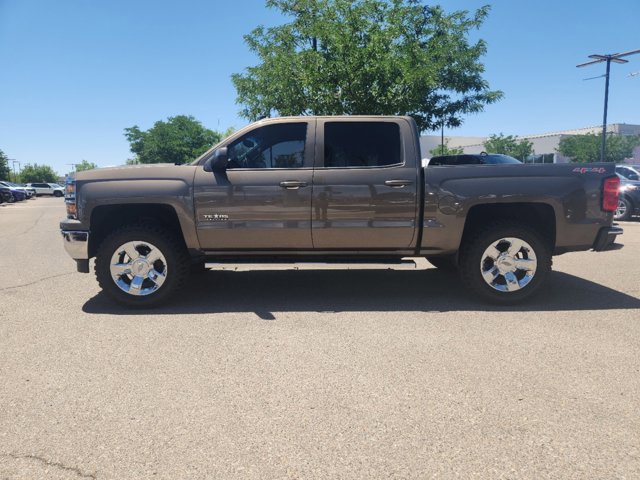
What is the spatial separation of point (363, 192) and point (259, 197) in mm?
1052

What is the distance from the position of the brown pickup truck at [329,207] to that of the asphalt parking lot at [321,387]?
0.48 metres

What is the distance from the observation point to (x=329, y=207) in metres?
4.91

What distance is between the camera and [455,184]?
4887 millimetres

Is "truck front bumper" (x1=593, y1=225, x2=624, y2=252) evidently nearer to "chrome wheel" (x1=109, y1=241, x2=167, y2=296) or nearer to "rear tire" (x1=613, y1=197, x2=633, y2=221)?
"chrome wheel" (x1=109, y1=241, x2=167, y2=296)

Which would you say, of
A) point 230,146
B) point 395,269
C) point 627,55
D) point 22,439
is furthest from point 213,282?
point 627,55

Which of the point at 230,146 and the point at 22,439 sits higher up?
the point at 230,146

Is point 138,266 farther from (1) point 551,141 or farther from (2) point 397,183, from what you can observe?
(1) point 551,141

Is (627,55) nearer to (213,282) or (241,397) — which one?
(213,282)

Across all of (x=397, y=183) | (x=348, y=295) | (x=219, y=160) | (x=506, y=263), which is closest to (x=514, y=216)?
(x=506, y=263)

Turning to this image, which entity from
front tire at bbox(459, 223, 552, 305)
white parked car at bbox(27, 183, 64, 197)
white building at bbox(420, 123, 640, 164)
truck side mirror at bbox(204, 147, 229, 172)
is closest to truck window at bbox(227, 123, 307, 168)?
truck side mirror at bbox(204, 147, 229, 172)

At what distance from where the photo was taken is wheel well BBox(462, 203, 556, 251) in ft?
16.8

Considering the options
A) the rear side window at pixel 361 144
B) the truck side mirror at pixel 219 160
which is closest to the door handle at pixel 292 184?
the rear side window at pixel 361 144

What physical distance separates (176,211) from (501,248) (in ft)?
11.1

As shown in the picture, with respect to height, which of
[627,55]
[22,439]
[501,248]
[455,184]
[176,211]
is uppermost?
[627,55]
